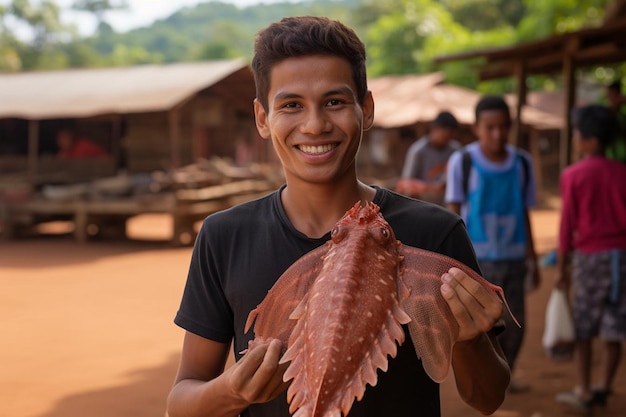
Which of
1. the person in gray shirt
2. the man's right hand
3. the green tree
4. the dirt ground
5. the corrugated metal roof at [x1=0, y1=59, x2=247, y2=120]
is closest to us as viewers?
the man's right hand

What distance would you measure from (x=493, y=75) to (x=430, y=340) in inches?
352

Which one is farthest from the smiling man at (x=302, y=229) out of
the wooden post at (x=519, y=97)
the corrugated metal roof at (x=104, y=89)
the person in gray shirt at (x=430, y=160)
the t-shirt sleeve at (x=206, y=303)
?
the corrugated metal roof at (x=104, y=89)

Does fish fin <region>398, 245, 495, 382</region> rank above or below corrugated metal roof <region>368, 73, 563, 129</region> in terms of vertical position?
below

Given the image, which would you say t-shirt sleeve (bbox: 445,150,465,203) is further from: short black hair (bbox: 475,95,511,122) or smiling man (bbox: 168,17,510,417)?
smiling man (bbox: 168,17,510,417)

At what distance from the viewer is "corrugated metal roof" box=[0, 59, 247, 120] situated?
16.0m

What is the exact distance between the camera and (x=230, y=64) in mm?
18562

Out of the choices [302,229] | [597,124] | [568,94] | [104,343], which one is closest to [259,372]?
[302,229]

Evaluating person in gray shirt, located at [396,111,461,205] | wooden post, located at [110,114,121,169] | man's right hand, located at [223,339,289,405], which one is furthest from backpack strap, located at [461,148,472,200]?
wooden post, located at [110,114,121,169]

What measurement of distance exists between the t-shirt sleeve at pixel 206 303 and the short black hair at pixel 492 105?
3.52 meters

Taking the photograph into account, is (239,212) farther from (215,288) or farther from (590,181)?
(590,181)

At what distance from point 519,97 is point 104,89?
1231 centimetres

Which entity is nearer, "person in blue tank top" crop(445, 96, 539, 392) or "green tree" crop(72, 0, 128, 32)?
"person in blue tank top" crop(445, 96, 539, 392)

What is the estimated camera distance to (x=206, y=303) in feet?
6.68

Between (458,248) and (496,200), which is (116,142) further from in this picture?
(458,248)
